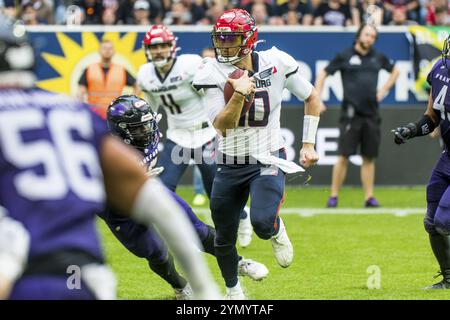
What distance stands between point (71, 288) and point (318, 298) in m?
3.76

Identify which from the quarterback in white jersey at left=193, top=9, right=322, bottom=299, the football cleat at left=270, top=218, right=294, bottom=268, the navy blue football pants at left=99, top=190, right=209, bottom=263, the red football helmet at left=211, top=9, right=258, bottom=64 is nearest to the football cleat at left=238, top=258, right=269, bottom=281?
the football cleat at left=270, top=218, right=294, bottom=268

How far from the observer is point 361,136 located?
11.8 m

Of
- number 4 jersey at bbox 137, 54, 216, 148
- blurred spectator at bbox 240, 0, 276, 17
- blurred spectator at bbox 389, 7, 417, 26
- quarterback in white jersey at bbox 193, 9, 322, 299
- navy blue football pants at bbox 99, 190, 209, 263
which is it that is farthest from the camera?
blurred spectator at bbox 240, 0, 276, 17

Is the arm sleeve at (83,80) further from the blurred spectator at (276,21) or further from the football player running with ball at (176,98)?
the blurred spectator at (276,21)

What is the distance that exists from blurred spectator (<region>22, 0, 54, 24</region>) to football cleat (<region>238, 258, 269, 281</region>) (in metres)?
9.07

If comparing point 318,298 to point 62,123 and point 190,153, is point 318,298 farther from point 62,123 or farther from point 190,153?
point 62,123

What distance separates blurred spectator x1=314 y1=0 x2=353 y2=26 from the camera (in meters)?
14.8

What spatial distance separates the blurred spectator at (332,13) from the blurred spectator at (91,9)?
3281 millimetres

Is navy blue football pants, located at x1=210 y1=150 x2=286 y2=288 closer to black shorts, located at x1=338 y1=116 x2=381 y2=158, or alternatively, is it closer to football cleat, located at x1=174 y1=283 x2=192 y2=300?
football cleat, located at x1=174 y1=283 x2=192 y2=300

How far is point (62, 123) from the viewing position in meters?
2.96

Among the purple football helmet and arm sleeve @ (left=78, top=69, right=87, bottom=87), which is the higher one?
the purple football helmet

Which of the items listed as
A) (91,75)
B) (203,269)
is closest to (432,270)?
(203,269)

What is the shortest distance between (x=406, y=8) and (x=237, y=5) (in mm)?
2606

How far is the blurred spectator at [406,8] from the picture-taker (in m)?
15.1
